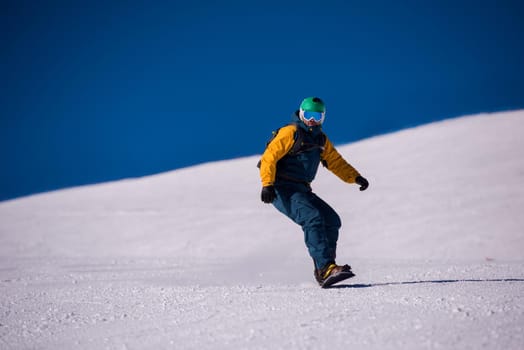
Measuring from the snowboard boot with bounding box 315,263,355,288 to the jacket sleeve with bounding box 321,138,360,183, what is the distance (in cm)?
116

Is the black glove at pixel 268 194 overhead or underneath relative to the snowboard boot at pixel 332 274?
overhead

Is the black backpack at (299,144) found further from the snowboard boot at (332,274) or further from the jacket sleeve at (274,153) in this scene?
the snowboard boot at (332,274)

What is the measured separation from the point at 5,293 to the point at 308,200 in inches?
109

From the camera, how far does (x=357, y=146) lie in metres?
19.2

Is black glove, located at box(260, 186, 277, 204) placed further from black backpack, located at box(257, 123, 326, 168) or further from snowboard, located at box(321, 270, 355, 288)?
snowboard, located at box(321, 270, 355, 288)

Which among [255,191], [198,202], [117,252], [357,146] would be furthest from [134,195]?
[357,146]

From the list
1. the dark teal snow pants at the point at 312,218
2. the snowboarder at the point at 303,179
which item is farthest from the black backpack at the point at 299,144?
the dark teal snow pants at the point at 312,218

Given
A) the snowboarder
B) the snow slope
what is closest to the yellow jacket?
the snowboarder

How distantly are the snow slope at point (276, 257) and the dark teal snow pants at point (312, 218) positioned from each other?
1.10 ft

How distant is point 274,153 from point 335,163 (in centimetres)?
83

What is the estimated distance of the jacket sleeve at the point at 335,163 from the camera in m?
4.73

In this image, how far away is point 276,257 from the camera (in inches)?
321

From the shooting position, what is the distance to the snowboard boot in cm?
390

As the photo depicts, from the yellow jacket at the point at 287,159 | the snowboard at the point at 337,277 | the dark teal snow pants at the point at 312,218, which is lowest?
the snowboard at the point at 337,277
